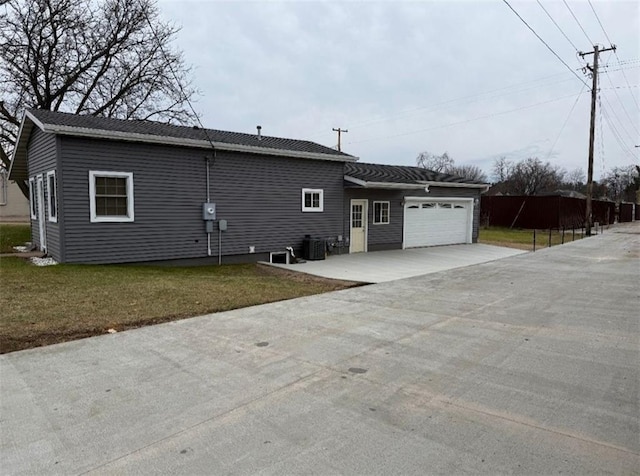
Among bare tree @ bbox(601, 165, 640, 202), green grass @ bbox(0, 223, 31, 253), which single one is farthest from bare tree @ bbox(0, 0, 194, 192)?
bare tree @ bbox(601, 165, 640, 202)

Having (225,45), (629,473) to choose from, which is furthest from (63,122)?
(629,473)

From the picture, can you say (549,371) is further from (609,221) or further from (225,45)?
(609,221)

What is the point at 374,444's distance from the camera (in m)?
3.05

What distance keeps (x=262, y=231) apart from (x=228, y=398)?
10.7 m

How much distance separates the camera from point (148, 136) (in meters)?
11.6

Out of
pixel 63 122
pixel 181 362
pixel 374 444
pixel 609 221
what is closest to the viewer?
pixel 374 444

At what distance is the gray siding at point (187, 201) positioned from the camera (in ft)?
35.6

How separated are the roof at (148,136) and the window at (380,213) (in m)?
2.34

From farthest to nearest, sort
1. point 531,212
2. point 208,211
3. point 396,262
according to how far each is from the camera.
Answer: point 531,212, point 396,262, point 208,211

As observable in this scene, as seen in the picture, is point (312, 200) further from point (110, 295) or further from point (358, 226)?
point (110, 295)

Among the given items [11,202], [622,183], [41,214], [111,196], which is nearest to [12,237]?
[41,214]

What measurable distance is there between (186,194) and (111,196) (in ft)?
6.49

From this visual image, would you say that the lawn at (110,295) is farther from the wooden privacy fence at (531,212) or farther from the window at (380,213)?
the wooden privacy fence at (531,212)

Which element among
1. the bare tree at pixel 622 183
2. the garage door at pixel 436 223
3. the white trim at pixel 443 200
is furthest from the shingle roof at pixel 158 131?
the bare tree at pixel 622 183
